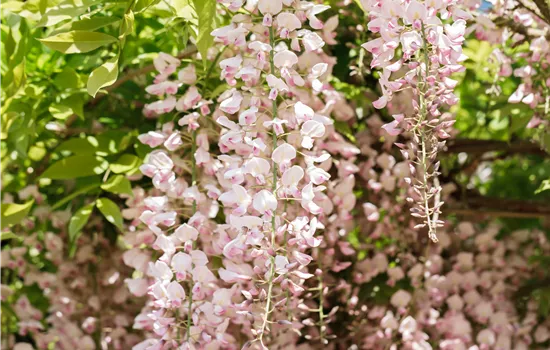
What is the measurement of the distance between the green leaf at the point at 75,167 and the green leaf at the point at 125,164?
30mm

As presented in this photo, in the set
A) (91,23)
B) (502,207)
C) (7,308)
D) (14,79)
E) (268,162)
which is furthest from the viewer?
(502,207)

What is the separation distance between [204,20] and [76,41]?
6.5 inches

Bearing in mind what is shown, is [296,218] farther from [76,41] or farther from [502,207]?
[502,207]

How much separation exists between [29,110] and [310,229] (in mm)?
532

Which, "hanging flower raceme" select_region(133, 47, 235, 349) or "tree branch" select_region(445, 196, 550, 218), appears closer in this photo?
"hanging flower raceme" select_region(133, 47, 235, 349)

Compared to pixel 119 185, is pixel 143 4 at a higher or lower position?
higher

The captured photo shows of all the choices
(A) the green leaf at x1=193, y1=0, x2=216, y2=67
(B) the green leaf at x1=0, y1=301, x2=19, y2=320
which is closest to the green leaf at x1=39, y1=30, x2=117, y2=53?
(A) the green leaf at x1=193, y1=0, x2=216, y2=67

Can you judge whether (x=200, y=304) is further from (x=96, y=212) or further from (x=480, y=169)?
(x=480, y=169)

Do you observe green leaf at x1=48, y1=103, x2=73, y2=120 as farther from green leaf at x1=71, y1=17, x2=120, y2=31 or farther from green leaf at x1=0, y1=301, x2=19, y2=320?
green leaf at x1=0, y1=301, x2=19, y2=320

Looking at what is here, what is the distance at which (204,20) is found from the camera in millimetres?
1060

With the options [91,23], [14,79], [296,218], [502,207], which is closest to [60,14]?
[91,23]

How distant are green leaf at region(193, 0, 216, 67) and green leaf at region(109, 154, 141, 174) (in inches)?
12.3

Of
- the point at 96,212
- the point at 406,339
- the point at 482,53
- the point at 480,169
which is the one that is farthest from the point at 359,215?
the point at 480,169

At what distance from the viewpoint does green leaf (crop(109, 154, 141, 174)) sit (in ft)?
4.30
